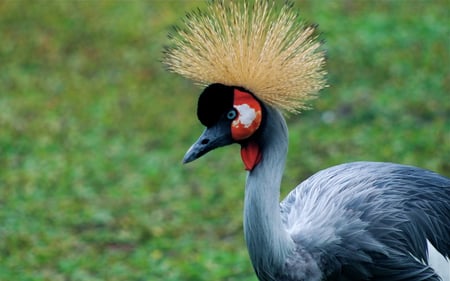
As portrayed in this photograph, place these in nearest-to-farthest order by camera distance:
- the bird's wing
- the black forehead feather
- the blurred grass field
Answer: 1. the black forehead feather
2. the bird's wing
3. the blurred grass field

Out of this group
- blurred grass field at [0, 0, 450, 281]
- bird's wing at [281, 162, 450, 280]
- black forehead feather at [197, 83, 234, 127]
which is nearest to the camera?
black forehead feather at [197, 83, 234, 127]

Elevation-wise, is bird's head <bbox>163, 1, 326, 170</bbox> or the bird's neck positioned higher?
bird's head <bbox>163, 1, 326, 170</bbox>

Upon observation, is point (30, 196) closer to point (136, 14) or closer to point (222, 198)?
point (222, 198)

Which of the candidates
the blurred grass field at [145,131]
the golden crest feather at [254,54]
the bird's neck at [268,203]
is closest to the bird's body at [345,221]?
the bird's neck at [268,203]

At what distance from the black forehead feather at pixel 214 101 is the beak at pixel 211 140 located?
4 cm

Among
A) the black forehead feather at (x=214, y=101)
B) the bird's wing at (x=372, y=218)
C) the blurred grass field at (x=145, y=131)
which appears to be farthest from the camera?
the blurred grass field at (x=145, y=131)

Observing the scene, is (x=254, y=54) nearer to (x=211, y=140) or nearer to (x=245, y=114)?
(x=245, y=114)

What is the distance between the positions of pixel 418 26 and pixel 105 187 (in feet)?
11.4

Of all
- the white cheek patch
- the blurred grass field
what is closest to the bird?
the white cheek patch

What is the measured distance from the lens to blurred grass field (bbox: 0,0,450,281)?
17.4 ft

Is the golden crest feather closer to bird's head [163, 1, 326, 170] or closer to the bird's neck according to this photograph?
bird's head [163, 1, 326, 170]

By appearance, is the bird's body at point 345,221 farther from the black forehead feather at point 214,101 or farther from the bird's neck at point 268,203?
the black forehead feather at point 214,101

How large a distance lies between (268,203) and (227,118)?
1.01 feet

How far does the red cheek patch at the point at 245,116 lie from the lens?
3.06 m
